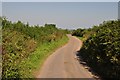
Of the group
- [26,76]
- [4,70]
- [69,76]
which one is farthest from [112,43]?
[4,70]

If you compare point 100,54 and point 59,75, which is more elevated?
point 100,54

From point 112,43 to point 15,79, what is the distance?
7.97m

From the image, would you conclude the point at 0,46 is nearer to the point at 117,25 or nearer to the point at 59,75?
the point at 59,75

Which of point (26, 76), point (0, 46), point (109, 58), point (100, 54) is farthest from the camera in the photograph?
point (100, 54)

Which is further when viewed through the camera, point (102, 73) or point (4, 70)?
point (102, 73)

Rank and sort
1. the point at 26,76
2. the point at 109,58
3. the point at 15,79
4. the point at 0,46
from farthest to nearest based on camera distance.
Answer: the point at 109,58, the point at 26,76, the point at 15,79, the point at 0,46

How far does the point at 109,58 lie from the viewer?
20.2 meters

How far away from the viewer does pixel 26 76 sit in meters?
17.9

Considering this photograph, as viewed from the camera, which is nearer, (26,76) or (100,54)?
(26,76)

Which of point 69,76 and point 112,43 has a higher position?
point 112,43

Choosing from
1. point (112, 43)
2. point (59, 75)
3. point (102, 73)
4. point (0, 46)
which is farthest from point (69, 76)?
→ point (0, 46)

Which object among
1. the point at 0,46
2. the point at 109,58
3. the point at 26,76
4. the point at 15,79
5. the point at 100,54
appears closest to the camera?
the point at 0,46

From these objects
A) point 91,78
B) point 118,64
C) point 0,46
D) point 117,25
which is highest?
point 117,25

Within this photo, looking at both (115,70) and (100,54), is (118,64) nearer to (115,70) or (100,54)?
(115,70)
